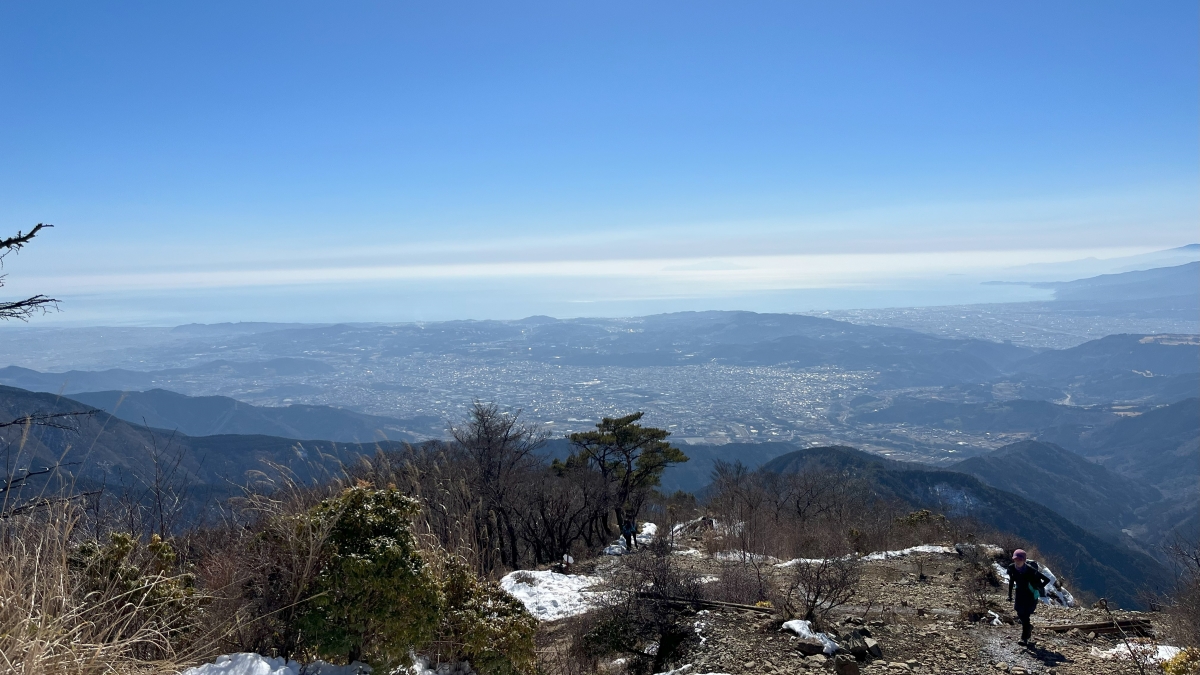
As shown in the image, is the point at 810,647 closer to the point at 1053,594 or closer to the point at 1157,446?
the point at 1053,594

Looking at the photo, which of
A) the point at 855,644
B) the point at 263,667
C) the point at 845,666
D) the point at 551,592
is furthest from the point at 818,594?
the point at 263,667

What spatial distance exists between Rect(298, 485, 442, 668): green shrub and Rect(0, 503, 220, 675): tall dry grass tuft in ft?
2.59

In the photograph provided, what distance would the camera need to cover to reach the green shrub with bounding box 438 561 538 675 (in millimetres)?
4953

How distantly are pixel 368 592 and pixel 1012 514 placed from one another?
89.8 metres

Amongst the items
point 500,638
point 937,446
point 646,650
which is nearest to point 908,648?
point 646,650

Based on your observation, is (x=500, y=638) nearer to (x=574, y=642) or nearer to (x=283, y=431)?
(x=574, y=642)

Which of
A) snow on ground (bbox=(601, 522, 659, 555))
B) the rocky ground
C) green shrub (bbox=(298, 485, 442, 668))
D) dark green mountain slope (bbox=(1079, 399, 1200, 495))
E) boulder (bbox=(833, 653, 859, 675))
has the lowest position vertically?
dark green mountain slope (bbox=(1079, 399, 1200, 495))

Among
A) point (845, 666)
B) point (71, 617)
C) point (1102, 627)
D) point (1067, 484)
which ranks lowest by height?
point (1067, 484)

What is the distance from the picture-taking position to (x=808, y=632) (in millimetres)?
8180

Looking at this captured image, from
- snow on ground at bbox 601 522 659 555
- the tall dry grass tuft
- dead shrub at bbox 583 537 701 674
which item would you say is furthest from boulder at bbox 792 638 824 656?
snow on ground at bbox 601 522 659 555

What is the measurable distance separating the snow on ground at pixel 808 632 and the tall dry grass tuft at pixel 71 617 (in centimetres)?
649

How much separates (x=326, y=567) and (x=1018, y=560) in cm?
894

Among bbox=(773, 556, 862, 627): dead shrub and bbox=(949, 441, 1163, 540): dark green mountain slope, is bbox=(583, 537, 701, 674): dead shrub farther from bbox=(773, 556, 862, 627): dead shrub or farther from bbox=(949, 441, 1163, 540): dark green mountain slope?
bbox=(949, 441, 1163, 540): dark green mountain slope

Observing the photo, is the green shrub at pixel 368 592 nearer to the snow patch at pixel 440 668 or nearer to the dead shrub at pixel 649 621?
the snow patch at pixel 440 668
